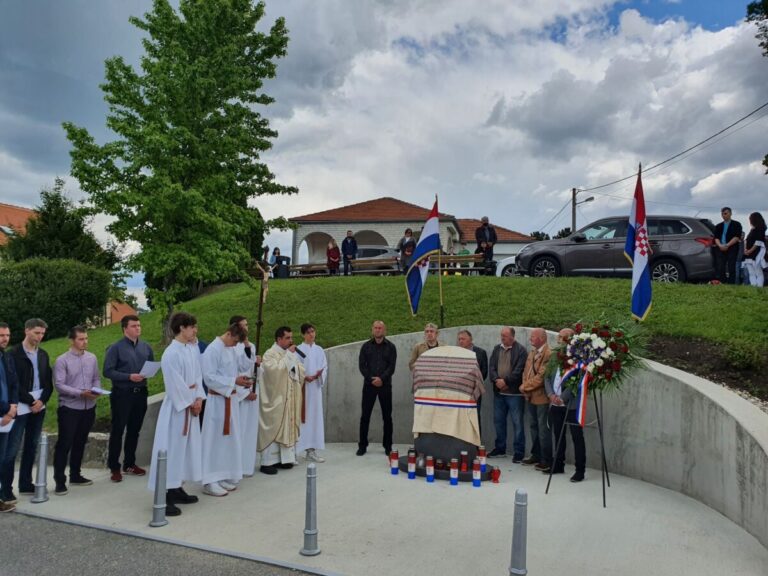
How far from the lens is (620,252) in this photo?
1544cm

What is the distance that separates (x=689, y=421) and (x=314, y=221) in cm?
3211

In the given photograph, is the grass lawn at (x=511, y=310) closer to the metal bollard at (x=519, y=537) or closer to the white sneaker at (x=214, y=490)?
the white sneaker at (x=214, y=490)

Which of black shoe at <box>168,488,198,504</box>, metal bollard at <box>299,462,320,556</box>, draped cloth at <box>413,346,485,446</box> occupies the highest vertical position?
draped cloth at <box>413,346,485,446</box>

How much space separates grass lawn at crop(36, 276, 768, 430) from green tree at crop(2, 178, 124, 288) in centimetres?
1019

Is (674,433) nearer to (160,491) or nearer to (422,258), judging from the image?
(422,258)

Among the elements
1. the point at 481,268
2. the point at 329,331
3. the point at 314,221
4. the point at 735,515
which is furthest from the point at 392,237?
the point at 735,515

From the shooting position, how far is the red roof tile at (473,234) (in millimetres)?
47019

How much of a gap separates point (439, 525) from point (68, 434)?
185 inches

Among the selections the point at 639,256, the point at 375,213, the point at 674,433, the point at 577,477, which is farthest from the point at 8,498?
the point at 375,213

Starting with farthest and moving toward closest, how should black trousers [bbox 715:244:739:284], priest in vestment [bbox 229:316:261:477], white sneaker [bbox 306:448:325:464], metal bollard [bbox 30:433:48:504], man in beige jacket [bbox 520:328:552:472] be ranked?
black trousers [bbox 715:244:739:284], white sneaker [bbox 306:448:325:464], man in beige jacket [bbox 520:328:552:472], priest in vestment [bbox 229:316:261:477], metal bollard [bbox 30:433:48:504]

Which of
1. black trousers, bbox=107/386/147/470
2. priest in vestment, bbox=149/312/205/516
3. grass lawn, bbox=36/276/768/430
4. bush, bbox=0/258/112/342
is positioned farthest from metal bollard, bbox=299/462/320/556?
bush, bbox=0/258/112/342

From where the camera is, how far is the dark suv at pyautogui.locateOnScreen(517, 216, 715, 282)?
14711 millimetres

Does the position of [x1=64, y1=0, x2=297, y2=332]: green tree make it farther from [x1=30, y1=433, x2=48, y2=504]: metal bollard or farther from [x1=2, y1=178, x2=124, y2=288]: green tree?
[x1=2, y1=178, x2=124, y2=288]: green tree

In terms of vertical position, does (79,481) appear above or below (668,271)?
below
